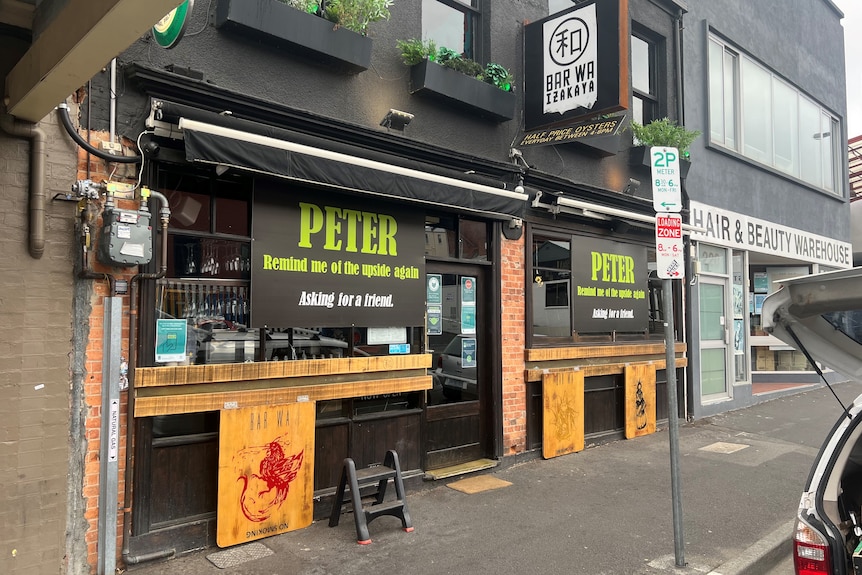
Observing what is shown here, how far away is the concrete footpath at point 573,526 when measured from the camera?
445 cm

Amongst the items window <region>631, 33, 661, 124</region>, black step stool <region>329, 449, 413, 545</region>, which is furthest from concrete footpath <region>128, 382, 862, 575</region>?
window <region>631, 33, 661, 124</region>

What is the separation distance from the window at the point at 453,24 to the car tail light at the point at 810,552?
595 centimetres

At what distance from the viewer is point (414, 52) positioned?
6.20 m

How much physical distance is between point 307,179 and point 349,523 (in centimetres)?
303

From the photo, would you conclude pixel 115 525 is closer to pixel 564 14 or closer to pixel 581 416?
pixel 581 416

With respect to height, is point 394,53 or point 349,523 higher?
point 394,53

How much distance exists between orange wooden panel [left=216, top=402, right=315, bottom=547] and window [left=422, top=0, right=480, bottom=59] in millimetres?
4556

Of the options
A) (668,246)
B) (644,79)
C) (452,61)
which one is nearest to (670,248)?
(668,246)

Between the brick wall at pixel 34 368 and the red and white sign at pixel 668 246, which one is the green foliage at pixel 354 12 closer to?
the brick wall at pixel 34 368

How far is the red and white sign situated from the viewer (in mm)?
4484

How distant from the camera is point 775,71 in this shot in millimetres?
12969

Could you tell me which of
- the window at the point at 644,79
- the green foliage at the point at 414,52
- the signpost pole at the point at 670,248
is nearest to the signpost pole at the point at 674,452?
the signpost pole at the point at 670,248

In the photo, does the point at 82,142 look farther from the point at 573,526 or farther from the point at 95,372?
the point at 573,526

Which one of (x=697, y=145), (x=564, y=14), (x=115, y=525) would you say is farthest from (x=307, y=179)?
(x=697, y=145)
